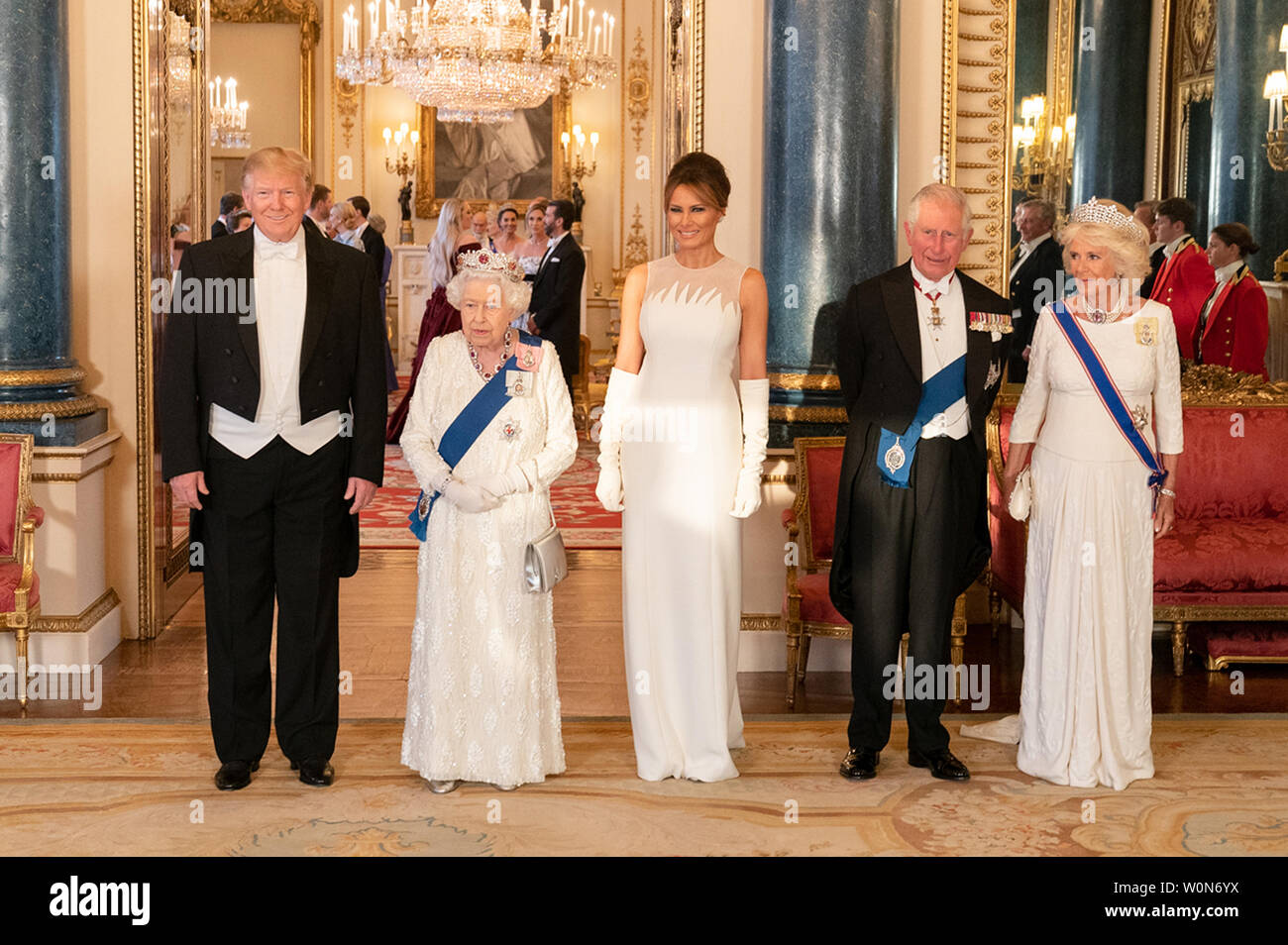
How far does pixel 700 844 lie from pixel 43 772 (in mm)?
2035

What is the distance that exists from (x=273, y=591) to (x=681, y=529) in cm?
121

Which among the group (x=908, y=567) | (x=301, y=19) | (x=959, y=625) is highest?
(x=301, y=19)

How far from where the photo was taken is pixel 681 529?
456cm

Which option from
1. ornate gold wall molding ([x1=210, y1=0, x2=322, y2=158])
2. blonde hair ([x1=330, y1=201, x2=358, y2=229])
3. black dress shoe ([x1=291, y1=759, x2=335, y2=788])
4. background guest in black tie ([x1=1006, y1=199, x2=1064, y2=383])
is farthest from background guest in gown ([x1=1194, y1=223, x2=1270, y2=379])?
ornate gold wall molding ([x1=210, y1=0, x2=322, y2=158])

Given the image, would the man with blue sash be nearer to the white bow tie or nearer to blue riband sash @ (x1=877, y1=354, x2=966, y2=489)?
blue riband sash @ (x1=877, y1=354, x2=966, y2=489)

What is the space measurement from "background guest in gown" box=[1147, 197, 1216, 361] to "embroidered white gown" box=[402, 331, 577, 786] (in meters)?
4.73

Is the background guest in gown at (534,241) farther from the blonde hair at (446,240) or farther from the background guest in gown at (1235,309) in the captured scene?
the background guest in gown at (1235,309)

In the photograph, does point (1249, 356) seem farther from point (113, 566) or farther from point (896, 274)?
point (113, 566)

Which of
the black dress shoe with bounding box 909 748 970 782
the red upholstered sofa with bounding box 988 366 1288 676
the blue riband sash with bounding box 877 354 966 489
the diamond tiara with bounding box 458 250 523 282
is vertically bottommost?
the black dress shoe with bounding box 909 748 970 782

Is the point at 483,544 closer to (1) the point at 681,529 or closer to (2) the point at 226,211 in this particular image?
(1) the point at 681,529

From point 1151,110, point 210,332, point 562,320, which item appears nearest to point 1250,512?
point 210,332

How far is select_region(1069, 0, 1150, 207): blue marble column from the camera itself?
12.1 meters

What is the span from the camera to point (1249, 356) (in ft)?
25.3

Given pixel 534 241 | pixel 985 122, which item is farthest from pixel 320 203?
pixel 985 122
